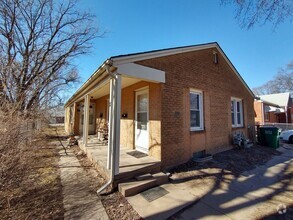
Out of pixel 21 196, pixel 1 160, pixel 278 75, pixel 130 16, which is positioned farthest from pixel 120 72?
pixel 278 75

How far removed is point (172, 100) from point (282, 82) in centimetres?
4637

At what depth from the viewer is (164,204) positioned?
11.5 feet

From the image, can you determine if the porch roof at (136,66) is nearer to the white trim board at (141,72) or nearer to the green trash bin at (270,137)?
the white trim board at (141,72)

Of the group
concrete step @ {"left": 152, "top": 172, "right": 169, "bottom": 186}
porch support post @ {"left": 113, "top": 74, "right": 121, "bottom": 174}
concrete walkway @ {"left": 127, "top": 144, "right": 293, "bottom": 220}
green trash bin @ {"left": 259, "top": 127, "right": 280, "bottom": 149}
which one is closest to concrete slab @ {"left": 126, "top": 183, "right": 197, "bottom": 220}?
concrete walkway @ {"left": 127, "top": 144, "right": 293, "bottom": 220}

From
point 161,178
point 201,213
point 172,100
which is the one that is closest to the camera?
point 201,213

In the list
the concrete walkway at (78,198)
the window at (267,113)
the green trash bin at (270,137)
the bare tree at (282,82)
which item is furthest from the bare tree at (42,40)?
the bare tree at (282,82)

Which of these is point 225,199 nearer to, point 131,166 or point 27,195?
point 131,166

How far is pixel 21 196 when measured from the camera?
3.78 meters

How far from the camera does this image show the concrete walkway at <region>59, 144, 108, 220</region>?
3150 millimetres

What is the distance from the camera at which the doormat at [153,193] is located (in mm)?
3748

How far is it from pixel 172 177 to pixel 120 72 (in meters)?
3.57

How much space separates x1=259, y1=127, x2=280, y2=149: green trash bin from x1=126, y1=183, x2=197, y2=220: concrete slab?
9014 mm

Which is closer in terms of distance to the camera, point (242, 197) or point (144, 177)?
point (242, 197)

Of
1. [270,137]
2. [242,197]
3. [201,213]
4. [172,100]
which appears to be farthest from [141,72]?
[270,137]
